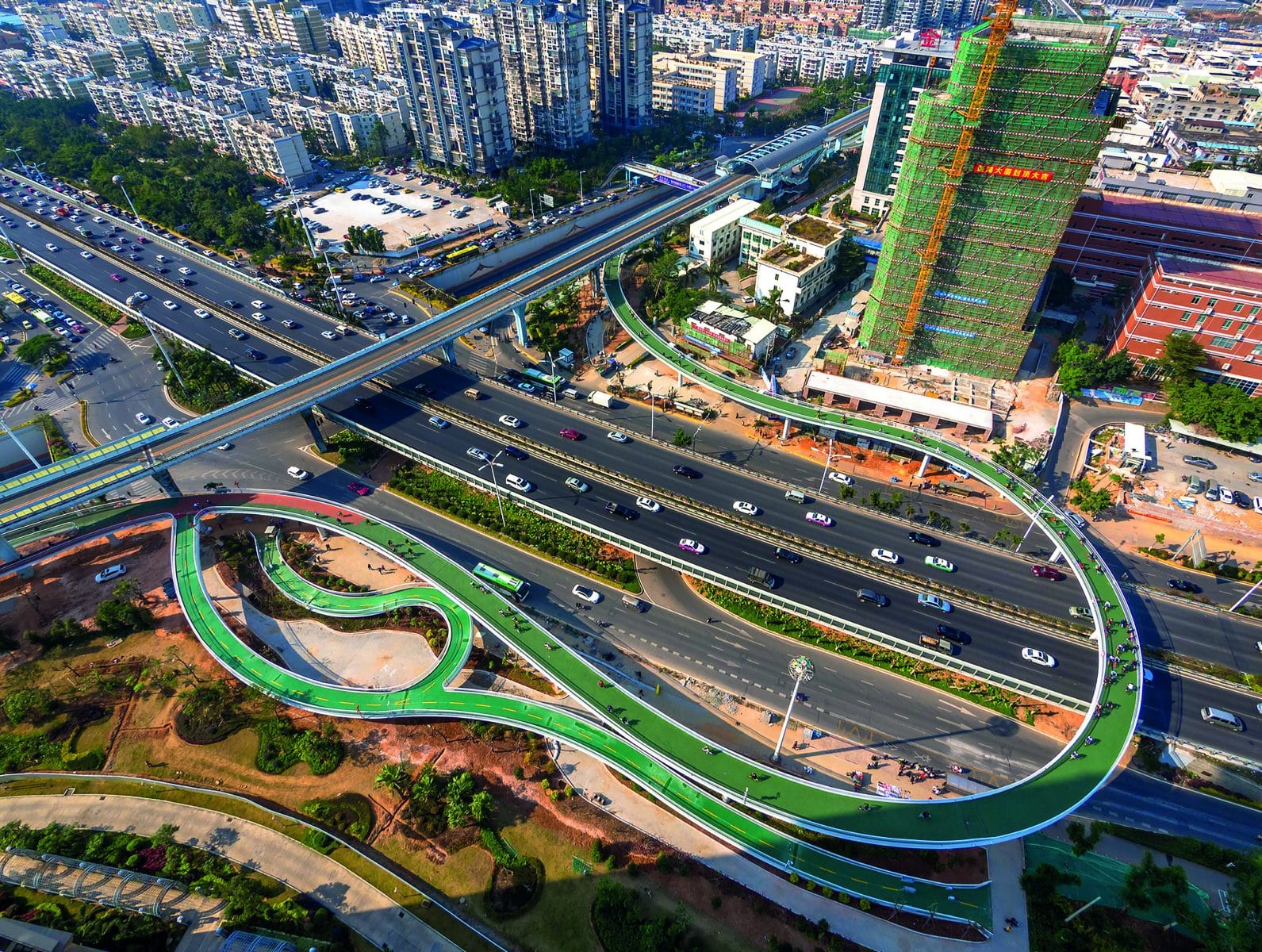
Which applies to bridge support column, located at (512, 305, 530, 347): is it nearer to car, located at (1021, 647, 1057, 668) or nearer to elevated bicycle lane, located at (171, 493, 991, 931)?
elevated bicycle lane, located at (171, 493, 991, 931)

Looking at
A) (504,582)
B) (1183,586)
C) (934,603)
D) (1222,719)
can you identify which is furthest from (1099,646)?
(504,582)

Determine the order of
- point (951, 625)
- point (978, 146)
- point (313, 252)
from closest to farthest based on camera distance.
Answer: point (951, 625) < point (978, 146) < point (313, 252)

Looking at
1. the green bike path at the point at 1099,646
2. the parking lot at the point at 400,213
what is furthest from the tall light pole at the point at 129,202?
the green bike path at the point at 1099,646

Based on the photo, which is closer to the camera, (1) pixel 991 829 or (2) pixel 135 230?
(1) pixel 991 829

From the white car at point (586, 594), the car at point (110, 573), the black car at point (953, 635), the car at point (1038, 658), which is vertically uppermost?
the black car at point (953, 635)

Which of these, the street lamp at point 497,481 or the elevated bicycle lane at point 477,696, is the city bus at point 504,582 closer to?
the elevated bicycle lane at point 477,696

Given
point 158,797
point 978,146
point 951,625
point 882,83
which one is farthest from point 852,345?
point 158,797

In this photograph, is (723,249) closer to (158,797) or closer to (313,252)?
(313,252)
